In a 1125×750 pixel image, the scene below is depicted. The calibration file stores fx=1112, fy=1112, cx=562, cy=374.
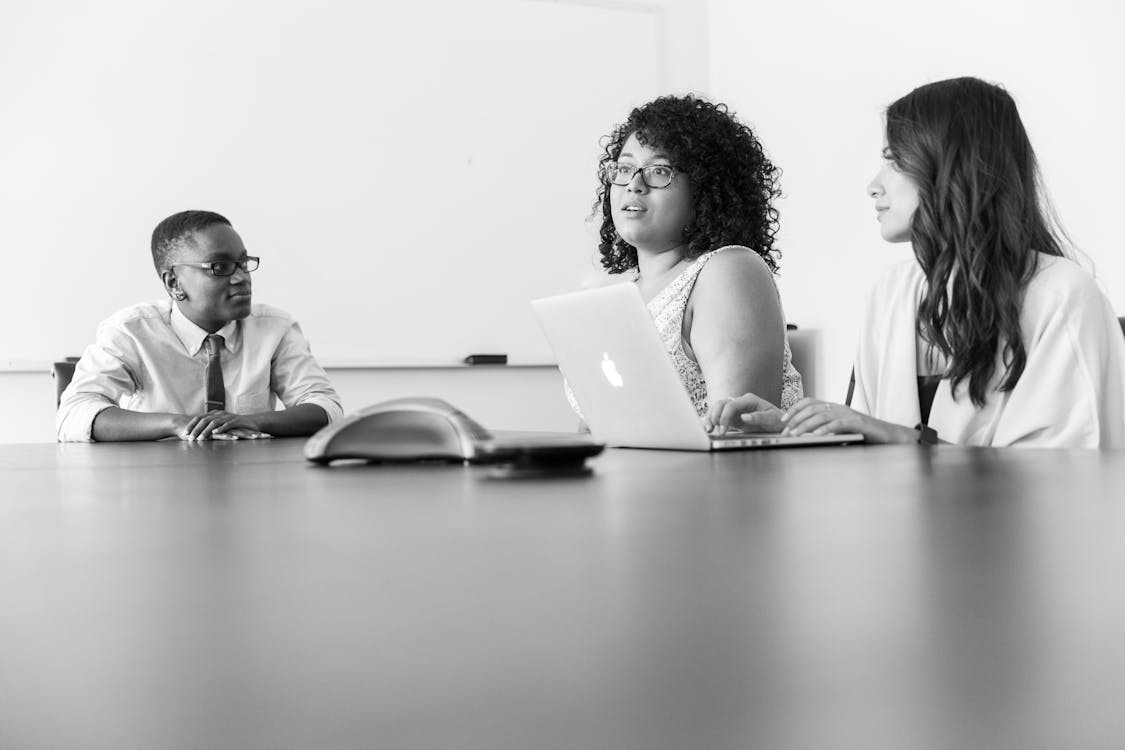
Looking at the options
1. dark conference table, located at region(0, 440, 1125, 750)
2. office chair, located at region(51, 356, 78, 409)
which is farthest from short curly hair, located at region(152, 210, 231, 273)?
dark conference table, located at region(0, 440, 1125, 750)

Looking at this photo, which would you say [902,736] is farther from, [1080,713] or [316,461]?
[316,461]

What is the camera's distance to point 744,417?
1286mm

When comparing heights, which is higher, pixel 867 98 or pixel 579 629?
pixel 867 98

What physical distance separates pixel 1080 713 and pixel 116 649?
0.52 feet

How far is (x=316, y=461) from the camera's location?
84 cm

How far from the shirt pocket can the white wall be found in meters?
2.15

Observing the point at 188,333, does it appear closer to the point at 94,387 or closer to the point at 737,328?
the point at 94,387

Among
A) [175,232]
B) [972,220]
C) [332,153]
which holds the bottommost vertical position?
[972,220]

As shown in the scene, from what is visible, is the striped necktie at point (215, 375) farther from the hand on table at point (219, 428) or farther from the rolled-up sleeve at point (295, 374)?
the hand on table at point (219, 428)

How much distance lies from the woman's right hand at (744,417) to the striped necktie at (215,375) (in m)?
1.58

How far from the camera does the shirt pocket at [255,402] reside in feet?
8.75

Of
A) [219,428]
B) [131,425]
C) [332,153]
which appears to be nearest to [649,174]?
[219,428]

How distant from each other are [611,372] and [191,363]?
1.80 meters

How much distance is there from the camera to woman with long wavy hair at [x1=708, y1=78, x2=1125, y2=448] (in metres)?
1.44
